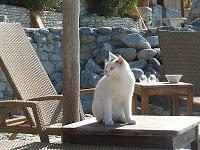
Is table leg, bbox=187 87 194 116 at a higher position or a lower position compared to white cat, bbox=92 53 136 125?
lower

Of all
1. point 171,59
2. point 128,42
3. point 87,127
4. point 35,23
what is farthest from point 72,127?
point 35,23

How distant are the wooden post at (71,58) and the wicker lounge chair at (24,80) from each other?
0.32m

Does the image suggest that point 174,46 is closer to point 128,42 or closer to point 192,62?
point 192,62

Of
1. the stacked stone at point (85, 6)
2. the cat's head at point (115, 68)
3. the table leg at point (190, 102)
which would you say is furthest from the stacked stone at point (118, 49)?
the stacked stone at point (85, 6)

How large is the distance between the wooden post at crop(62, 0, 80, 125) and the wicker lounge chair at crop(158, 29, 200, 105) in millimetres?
2480

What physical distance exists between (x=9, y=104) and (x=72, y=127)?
20.4 inches

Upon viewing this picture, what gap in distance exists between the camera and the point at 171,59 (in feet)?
19.5

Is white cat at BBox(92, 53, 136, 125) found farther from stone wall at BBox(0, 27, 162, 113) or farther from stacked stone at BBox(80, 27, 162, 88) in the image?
stacked stone at BBox(80, 27, 162, 88)

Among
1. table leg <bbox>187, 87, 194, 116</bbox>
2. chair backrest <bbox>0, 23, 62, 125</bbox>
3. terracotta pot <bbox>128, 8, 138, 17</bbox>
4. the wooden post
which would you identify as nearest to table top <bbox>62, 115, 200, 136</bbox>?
the wooden post

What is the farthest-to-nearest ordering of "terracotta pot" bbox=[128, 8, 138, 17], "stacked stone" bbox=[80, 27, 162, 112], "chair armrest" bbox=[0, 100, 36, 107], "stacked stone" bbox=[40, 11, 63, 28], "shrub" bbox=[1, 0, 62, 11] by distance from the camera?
1. "terracotta pot" bbox=[128, 8, 138, 17]
2. "stacked stone" bbox=[40, 11, 63, 28]
3. "shrub" bbox=[1, 0, 62, 11]
4. "stacked stone" bbox=[80, 27, 162, 112]
5. "chair armrest" bbox=[0, 100, 36, 107]

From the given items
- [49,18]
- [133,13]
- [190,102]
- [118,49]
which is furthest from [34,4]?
[190,102]

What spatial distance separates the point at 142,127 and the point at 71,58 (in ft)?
2.52

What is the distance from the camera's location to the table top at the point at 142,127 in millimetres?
2898

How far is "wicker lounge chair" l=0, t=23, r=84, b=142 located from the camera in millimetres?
4055
